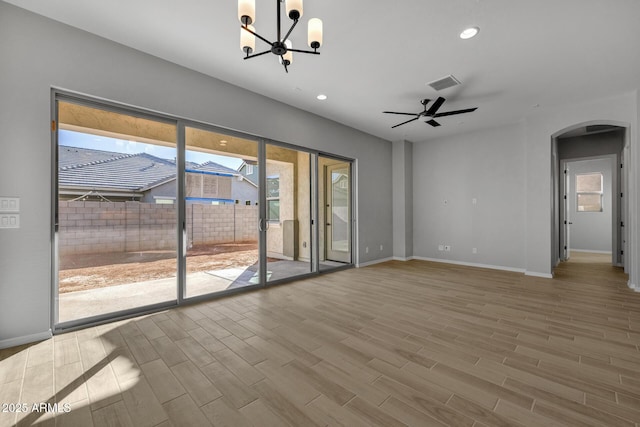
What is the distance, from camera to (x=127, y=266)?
3295 millimetres

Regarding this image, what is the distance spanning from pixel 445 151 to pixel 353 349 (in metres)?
5.77

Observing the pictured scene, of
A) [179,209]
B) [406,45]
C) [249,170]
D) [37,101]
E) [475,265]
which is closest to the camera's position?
[37,101]

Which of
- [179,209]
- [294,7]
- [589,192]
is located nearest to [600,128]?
[589,192]

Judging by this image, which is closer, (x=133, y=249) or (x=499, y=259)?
(x=133, y=249)

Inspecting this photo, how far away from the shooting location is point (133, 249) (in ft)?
10.8

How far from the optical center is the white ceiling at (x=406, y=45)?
99.1 inches

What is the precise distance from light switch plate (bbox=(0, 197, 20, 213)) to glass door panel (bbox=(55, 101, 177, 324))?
312 mm

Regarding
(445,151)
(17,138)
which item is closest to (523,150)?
(445,151)

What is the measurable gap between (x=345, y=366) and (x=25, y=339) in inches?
115

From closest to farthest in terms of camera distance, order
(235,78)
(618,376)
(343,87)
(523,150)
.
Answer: (618,376), (235,78), (343,87), (523,150)

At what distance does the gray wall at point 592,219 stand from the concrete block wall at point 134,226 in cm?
990

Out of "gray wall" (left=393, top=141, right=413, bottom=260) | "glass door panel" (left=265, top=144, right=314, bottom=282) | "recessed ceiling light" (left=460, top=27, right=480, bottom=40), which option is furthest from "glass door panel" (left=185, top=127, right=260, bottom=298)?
"gray wall" (left=393, top=141, right=413, bottom=260)

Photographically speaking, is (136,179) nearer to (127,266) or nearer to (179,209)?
(179,209)

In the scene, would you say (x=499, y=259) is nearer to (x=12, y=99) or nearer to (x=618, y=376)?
(x=618, y=376)
